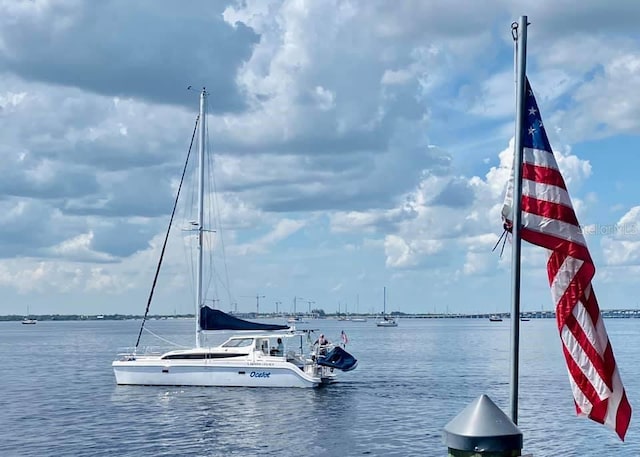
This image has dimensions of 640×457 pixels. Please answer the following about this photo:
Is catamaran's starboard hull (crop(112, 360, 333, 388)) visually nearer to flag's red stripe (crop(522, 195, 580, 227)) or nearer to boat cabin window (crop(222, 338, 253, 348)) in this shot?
boat cabin window (crop(222, 338, 253, 348))

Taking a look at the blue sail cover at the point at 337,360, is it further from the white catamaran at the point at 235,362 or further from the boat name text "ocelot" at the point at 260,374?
the boat name text "ocelot" at the point at 260,374

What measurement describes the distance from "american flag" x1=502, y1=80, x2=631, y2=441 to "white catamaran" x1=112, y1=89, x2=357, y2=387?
41974 mm

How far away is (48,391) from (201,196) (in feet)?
57.6

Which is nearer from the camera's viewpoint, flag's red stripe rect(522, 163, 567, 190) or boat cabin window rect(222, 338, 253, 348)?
flag's red stripe rect(522, 163, 567, 190)

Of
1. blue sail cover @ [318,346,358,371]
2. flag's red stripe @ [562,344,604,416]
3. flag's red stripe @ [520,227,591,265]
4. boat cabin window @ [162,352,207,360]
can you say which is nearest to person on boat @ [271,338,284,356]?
blue sail cover @ [318,346,358,371]

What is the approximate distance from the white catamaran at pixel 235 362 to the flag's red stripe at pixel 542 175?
1660 inches

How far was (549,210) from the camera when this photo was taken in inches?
393

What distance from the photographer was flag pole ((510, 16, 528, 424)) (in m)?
9.65

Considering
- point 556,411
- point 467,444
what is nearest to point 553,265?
point 467,444

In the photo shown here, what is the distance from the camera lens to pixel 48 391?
5819 centimetres

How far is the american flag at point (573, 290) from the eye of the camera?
994 cm

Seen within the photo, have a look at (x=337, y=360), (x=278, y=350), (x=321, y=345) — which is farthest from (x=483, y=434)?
(x=321, y=345)

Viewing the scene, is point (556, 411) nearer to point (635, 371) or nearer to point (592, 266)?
point (635, 371)

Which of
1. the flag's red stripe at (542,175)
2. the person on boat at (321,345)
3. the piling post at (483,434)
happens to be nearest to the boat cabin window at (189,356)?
the person on boat at (321,345)
